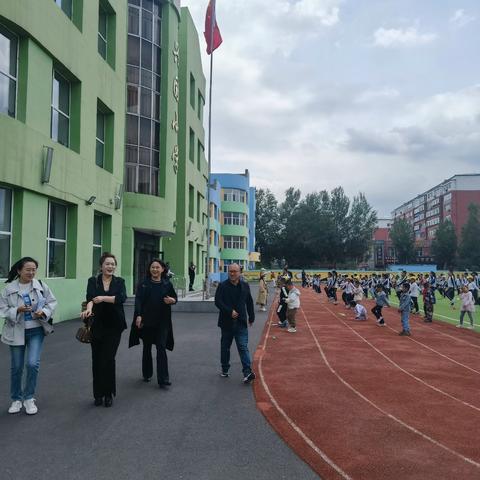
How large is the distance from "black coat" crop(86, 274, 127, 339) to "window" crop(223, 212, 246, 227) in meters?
61.4

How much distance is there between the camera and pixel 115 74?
768 inches

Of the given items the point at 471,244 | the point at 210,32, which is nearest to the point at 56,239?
the point at 210,32

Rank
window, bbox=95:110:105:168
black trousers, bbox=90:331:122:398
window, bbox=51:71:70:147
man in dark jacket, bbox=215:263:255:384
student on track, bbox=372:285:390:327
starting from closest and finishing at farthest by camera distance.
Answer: black trousers, bbox=90:331:122:398
man in dark jacket, bbox=215:263:255:384
window, bbox=51:71:70:147
student on track, bbox=372:285:390:327
window, bbox=95:110:105:168

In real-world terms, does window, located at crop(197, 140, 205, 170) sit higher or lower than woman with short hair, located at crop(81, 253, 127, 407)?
higher

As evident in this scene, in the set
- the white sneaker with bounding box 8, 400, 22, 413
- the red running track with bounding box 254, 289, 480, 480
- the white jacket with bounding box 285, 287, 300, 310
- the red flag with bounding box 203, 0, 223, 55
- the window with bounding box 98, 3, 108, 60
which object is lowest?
the red running track with bounding box 254, 289, 480, 480

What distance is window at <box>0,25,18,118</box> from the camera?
40.0 feet

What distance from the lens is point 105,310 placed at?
595cm

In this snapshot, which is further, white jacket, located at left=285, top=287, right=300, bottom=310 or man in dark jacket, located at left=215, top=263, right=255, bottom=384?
white jacket, located at left=285, top=287, right=300, bottom=310

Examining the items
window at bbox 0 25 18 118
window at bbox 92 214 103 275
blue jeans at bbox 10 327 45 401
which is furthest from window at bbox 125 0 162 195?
blue jeans at bbox 10 327 45 401

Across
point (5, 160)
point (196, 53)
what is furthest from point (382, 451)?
point (196, 53)

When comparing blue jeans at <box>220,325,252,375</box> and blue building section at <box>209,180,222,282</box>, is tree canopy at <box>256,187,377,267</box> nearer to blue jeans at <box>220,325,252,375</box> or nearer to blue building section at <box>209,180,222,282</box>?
blue building section at <box>209,180,222,282</box>

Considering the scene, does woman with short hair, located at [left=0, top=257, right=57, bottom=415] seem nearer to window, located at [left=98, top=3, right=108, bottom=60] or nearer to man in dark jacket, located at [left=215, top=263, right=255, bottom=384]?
man in dark jacket, located at [left=215, top=263, right=255, bottom=384]

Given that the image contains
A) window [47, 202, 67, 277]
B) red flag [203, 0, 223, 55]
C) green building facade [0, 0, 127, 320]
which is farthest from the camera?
red flag [203, 0, 223, 55]

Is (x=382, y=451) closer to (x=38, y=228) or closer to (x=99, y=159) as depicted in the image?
(x=38, y=228)
